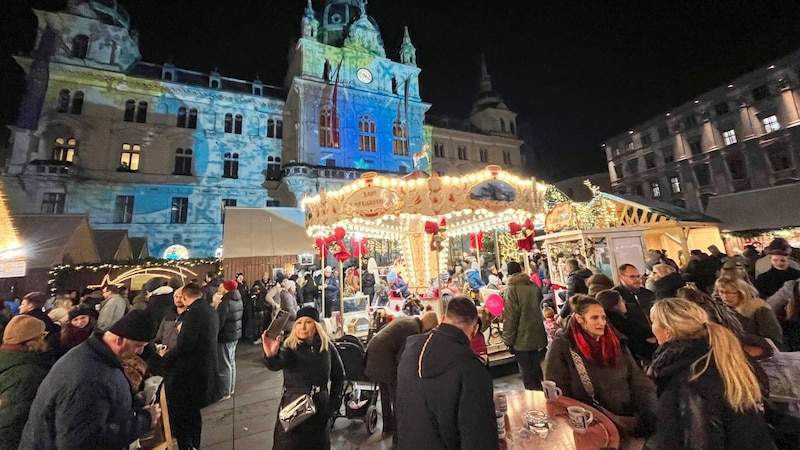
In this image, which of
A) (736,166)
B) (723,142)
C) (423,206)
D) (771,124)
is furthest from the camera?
(723,142)

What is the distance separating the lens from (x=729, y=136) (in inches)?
973

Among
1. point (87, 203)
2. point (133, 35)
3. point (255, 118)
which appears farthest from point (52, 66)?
point (255, 118)

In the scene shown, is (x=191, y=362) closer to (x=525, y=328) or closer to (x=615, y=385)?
(x=525, y=328)

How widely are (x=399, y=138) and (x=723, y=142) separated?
26883 mm

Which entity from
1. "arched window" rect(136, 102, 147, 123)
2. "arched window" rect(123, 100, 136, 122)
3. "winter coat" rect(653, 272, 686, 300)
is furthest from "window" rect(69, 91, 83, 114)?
"winter coat" rect(653, 272, 686, 300)

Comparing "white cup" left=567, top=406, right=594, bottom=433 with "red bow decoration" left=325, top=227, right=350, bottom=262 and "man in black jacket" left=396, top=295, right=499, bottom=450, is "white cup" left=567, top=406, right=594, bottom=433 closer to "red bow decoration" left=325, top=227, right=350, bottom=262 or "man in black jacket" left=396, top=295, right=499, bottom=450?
"man in black jacket" left=396, top=295, right=499, bottom=450

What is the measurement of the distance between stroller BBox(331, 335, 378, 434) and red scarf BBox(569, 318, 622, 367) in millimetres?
2996

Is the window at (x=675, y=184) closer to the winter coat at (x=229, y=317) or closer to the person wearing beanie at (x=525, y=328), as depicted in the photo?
the person wearing beanie at (x=525, y=328)

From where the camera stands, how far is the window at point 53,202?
1817 centimetres

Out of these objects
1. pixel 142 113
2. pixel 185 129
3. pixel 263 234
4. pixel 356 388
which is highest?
pixel 142 113

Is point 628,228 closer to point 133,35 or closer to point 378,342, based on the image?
point 378,342

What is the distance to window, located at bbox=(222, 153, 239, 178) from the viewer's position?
2266 centimetres

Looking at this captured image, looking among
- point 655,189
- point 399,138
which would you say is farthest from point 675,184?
point 399,138

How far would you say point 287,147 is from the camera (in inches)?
955
